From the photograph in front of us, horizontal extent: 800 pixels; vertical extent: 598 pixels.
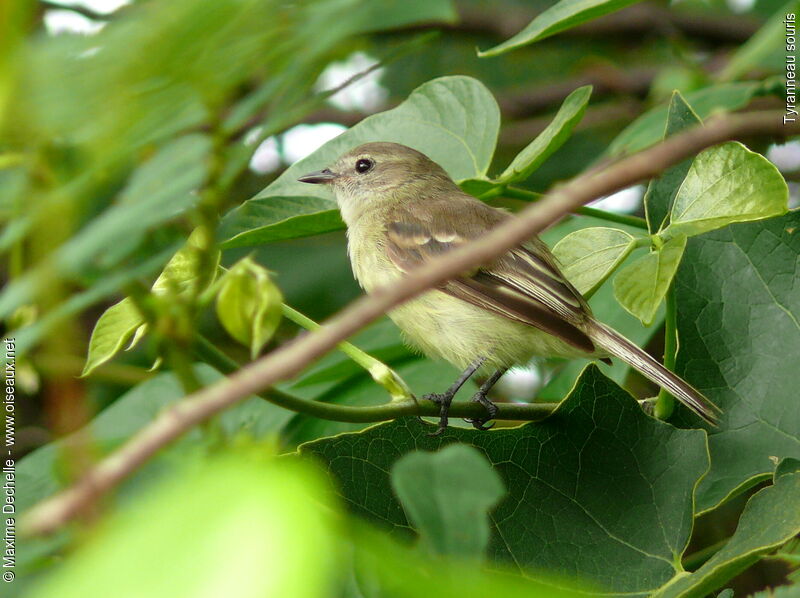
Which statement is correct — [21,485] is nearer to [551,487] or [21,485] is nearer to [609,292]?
[551,487]

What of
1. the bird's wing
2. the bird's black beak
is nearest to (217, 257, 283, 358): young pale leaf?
the bird's wing

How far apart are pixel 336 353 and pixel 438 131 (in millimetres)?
847

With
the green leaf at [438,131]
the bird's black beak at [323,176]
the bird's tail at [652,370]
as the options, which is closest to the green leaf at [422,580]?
the bird's tail at [652,370]

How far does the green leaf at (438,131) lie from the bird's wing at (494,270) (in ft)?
1.78

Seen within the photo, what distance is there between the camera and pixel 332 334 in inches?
28.4

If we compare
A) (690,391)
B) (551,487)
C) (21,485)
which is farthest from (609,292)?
(21,485)

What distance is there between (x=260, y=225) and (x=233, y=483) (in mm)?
2103

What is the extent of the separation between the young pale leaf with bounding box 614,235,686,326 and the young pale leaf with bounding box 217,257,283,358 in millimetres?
1047

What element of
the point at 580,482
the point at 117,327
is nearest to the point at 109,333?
the point at 117,327

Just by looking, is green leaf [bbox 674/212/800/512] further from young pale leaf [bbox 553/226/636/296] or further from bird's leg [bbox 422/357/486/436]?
bird's leg [bbox 422/357/486/436]

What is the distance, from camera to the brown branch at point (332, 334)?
593mm

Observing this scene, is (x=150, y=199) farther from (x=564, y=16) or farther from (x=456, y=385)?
(x=456, y=385)

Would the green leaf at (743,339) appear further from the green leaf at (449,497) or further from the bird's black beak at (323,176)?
the bird's black beak at (323,176)

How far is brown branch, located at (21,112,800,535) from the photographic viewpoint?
0.59m
